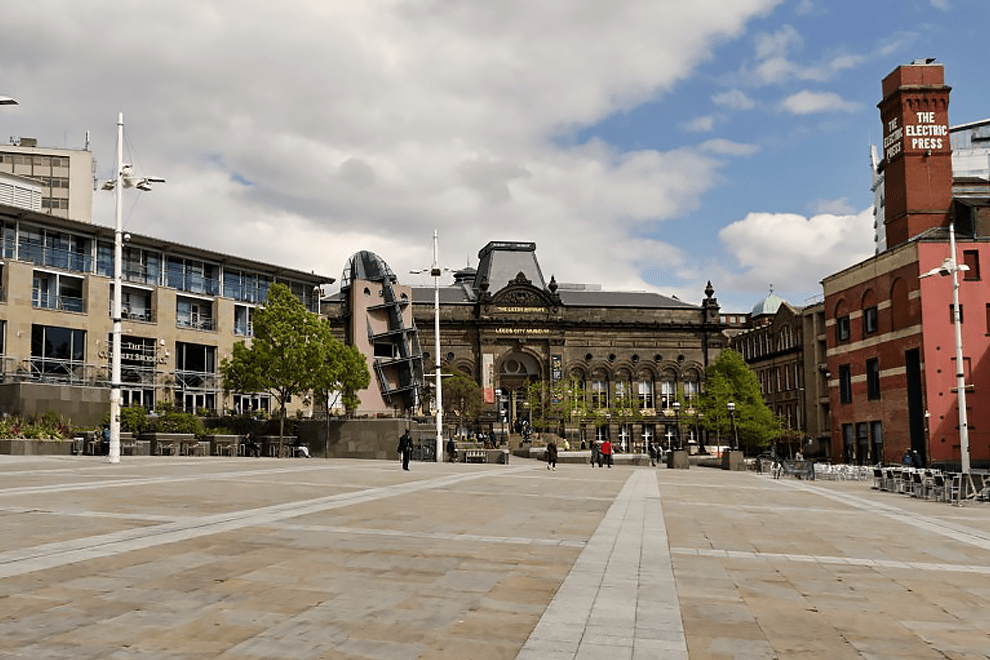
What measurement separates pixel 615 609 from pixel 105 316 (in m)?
52.7

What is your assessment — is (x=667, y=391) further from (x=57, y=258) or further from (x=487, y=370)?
(x=57, y=258)

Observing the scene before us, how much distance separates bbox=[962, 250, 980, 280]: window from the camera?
4797 centimetres

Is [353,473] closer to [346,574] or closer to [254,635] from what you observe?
[346,574]

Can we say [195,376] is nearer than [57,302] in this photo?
No

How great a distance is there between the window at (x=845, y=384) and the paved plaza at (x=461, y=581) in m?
41.5

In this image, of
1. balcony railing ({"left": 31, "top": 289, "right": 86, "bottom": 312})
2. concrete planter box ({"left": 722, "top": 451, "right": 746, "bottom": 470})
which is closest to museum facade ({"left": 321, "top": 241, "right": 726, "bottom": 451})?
concrete planter box ({"left": 722, "top": 451, "right": 746, "bottom": 470})

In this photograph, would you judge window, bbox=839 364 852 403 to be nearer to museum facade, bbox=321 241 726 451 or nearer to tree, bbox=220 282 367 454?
museum facade, bbox=321 241 726 451

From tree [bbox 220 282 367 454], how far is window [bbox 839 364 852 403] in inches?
1327

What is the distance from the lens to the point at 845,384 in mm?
57750

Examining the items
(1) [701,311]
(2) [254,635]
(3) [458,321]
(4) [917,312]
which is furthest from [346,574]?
(1) [701,311]

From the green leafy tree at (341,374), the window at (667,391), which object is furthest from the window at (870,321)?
the window at (667,391)

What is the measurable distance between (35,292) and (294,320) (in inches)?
631

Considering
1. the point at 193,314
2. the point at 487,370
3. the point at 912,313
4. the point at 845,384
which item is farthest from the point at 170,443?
the point at 487,370

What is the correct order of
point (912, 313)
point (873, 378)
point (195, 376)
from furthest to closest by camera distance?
point (195, 376)
point (873, 378)
point (912, 313)
